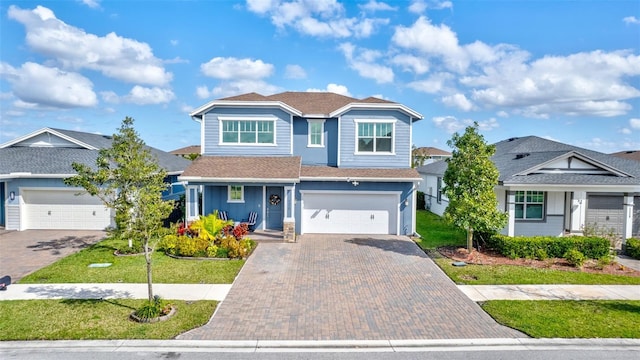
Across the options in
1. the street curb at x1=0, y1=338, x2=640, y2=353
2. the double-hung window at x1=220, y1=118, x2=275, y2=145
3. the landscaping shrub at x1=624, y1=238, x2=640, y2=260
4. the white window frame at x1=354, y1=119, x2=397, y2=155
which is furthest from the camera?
the double-hung window at x1=220, y1=118, x2=275, y2=145

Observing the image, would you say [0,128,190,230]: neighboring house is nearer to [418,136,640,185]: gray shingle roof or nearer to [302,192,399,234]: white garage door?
[302,192,399,234]: white garage door

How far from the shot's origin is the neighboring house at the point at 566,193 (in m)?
15.8

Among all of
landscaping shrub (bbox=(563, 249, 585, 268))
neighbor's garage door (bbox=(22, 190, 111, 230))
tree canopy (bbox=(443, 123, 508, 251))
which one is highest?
tree canopy (bbox=(443, 123, 508, 251))

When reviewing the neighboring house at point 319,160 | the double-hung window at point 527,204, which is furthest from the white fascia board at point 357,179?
the double-hung window at point 527,204

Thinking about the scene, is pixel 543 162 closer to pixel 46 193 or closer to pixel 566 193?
pixel 566 193

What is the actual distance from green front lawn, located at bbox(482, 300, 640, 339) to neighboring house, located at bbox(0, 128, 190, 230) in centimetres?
1831

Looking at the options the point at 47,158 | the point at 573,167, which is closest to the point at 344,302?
the point at 573,167

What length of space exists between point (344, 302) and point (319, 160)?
418 inches

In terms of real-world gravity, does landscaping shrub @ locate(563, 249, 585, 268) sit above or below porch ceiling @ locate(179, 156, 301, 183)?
below

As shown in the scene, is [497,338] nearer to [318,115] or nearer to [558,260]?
[558,260]

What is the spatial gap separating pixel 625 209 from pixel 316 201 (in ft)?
44.5

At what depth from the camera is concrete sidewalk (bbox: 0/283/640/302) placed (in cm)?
1046

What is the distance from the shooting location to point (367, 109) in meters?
19.0

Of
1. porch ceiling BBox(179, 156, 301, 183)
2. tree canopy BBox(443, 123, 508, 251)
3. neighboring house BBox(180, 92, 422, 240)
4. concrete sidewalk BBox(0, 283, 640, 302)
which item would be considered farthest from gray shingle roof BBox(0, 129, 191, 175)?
tree canopy BBox(443, 123, 508, 251)
